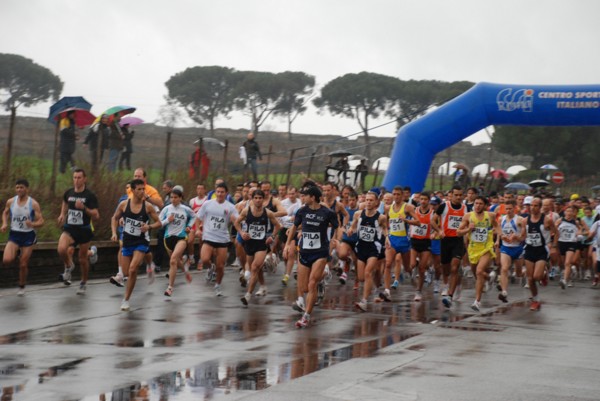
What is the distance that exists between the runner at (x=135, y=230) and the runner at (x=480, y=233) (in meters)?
4.61

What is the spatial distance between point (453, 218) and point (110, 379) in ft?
29.1

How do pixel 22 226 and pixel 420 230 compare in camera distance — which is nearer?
pixel 22 226

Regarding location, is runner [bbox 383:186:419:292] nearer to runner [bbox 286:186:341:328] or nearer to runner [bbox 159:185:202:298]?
runner [bbox 159:185:202:298]

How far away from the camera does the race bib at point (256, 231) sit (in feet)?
53.0

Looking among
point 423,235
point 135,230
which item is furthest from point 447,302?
point 135,230

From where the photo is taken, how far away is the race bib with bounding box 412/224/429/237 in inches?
714

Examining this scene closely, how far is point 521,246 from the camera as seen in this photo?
17.7 metres

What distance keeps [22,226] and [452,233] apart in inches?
258

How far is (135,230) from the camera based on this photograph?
15.0 meters

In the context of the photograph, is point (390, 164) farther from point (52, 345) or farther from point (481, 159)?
point (481, 159)

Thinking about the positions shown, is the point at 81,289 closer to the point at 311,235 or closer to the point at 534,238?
the point at 311,235

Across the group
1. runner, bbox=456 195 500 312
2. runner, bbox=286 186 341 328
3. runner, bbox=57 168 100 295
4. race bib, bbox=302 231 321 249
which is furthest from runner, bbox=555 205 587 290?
runner, bbox=57 168 100 295

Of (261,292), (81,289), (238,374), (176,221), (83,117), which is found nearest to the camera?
(238,374)

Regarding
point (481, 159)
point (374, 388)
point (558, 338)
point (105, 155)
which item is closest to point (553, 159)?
point (481, 159)
